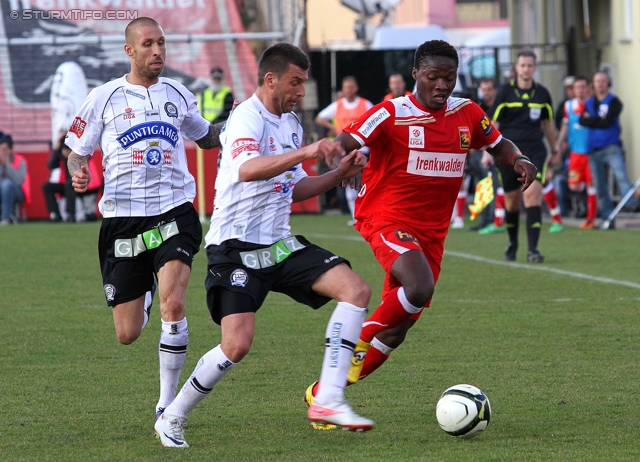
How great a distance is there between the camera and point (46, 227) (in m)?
18.1

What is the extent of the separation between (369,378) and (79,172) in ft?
6.82

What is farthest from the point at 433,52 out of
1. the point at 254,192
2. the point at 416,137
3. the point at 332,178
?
the point at 254,192

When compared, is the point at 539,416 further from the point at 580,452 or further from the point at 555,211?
the point at 555,211

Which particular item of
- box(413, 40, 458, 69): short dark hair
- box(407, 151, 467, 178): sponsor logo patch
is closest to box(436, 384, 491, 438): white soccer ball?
box(407, 151, 467, 178): sponsor logo patch

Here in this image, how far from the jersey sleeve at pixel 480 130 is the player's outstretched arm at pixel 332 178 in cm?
126

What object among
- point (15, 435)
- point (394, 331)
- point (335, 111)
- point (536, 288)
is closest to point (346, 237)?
point (335, 111)

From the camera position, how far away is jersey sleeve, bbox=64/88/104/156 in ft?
19.3

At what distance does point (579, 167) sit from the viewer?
17109mm

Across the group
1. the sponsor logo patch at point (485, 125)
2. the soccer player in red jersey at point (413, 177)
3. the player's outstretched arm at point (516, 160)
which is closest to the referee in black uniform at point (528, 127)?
the player's outstretched arm at point (516, 160)

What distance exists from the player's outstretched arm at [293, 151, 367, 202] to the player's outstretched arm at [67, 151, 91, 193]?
1179 mm

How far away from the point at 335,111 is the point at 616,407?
12.5 metres

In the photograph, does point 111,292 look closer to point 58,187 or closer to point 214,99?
point 214,99

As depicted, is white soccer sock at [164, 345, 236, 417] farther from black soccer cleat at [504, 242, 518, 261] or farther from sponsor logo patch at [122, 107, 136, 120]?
black soccer cleat at [504, 242, 518, 261]

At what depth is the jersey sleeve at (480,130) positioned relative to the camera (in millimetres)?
6098
